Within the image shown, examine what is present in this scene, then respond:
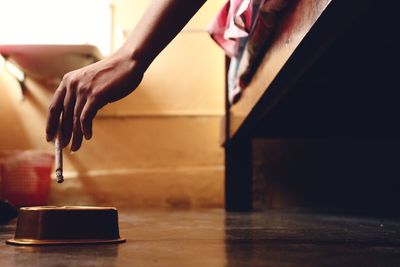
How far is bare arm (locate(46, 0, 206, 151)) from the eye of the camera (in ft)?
2.96

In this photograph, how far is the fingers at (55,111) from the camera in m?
1.03

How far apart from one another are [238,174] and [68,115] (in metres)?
1.98

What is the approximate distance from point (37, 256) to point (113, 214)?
25 cm

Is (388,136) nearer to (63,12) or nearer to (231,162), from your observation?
(231,162)

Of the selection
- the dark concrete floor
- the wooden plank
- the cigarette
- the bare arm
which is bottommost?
the dark concrete floor

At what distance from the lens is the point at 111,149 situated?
11.3 feet

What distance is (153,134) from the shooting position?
136 inches

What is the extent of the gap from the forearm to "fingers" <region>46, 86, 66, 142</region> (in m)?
0.16

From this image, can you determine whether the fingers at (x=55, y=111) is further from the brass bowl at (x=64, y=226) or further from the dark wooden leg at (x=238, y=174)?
the dark wooden leg at (x=238, y=174)

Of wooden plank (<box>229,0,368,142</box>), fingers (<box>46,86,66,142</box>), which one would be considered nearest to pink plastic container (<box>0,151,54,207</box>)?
wooden plank (<box>229,0,368,142</box>)

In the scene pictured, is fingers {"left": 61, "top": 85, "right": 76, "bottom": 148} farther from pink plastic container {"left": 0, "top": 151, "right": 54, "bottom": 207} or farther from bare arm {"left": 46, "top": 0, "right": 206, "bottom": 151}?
pink plastic container {"left": 0, "top": 151, "right": 54, "bottom": 207}

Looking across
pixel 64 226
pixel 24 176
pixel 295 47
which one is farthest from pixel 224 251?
pixel 24 176

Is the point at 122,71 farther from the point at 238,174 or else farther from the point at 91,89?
the point at 238,174

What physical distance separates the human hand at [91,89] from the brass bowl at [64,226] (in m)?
0.18
